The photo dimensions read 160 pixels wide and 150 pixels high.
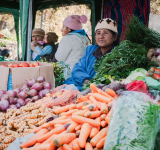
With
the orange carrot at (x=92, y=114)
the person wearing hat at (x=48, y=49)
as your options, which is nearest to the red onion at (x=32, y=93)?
the orange carrot at (x=92, y=114)

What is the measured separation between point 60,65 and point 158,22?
7.99 feet

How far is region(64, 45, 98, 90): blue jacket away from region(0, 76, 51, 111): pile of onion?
69cm

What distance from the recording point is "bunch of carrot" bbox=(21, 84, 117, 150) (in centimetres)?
126

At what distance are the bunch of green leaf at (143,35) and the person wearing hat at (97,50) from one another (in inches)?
22.0

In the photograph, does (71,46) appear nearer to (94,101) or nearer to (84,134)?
(94,101)

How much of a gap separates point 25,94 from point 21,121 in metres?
0.72

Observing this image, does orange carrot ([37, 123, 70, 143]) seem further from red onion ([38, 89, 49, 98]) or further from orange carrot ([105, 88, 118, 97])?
red onion ([38, 89, 49, 98])

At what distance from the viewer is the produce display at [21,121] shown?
1771mm

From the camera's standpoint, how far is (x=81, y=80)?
3320mm

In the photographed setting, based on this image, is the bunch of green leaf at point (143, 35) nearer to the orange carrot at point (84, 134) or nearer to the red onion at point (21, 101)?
the orange carrot at point (84, 134)

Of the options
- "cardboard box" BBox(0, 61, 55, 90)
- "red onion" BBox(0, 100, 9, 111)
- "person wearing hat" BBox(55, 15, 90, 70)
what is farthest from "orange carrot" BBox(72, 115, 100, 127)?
"person wearing hat" BBox(55, 15, 90, 70)

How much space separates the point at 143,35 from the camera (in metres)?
2.69

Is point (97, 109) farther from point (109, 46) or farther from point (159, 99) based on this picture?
point (109, 46)

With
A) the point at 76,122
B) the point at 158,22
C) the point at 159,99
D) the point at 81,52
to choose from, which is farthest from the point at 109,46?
the point at 76,122
